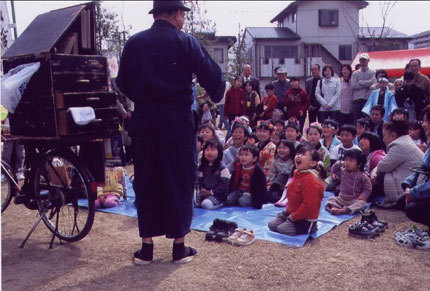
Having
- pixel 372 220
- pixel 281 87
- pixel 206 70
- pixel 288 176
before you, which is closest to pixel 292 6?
A: pixel 281 87

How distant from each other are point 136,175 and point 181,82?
2.70 ft

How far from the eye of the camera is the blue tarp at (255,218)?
4.14 metres

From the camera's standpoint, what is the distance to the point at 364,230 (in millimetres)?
4090

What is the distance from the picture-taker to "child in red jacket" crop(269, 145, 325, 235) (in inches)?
164

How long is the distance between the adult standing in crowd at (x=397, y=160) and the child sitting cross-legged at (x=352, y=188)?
0.27 m

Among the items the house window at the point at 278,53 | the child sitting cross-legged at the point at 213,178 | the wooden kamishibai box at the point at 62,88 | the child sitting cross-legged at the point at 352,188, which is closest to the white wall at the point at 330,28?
the house window at the point at 278,53

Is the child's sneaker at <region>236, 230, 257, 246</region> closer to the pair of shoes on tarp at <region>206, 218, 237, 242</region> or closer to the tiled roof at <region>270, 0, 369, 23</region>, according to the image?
the pair of shoes on tarp at <region>206, 218, 237, 242</region>

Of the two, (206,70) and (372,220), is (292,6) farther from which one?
(206,70)

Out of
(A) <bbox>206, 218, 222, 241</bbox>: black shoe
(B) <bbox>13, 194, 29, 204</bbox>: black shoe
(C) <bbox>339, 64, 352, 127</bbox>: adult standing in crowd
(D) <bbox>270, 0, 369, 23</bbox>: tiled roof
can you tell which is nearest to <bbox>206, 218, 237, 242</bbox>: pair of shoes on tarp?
(A) <bbox>206, 218, 222, 241</bbox>: black shoe

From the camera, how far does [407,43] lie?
107 ft

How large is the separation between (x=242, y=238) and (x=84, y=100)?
1.92 metres

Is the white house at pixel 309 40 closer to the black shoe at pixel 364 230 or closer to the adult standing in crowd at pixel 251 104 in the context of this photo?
the adult standing in crowd at pixel 251 104

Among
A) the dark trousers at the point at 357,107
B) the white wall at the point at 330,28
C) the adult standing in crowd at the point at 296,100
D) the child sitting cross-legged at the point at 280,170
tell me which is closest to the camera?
the child sitting cross-legged at the point at 280,170

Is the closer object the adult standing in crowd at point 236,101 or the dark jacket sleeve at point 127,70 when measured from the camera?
the dark jacket sleeve at point 127,70
